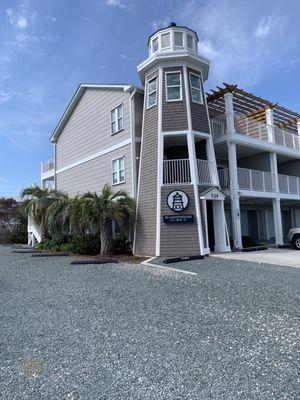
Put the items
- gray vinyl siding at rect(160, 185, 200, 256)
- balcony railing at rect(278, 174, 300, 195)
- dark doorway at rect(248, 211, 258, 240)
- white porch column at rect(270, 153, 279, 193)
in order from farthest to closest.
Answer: dark doorway at rect(248, 211, 258, 240) → balcony railing at rect(278, 174, 300, 195) → white porch column at rect(270, 153, 279, 193) → gray vinyl siding at rect(160, 185, 200, 256)

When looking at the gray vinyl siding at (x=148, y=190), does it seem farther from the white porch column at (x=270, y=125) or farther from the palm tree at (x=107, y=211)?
the white porch column at (x=270, y=125)

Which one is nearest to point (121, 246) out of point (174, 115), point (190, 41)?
point (174, 115)

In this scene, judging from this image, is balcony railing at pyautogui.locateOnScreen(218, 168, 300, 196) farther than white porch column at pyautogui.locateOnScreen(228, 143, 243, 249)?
Yes

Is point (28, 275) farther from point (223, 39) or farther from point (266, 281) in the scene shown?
point (223, 39)

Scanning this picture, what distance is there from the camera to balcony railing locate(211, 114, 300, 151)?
59.0 feet

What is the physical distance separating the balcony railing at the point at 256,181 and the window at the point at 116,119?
5.94 meters

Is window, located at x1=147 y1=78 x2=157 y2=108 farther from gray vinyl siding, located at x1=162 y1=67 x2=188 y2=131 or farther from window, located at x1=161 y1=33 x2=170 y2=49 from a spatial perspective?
window, located at x1=161 y1=33 x2=170 y2=49

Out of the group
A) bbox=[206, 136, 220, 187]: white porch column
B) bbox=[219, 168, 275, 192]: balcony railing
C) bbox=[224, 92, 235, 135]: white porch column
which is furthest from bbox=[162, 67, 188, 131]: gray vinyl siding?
bbox=[219, 168, 275, 192]: balcony railing

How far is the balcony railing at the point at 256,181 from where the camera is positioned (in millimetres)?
17558

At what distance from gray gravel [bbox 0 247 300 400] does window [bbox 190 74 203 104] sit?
10226 millimetres

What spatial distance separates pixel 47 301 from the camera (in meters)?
6.88

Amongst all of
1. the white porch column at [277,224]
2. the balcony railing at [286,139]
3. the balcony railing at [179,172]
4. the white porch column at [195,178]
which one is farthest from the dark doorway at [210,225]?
the balcony railing at [286,139]

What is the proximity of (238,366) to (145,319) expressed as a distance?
2077mm

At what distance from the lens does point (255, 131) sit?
19.5m
